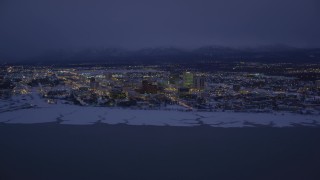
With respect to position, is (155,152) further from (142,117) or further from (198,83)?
(198,83)

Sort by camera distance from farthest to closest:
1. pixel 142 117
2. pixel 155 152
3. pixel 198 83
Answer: pixel 198 83 → pixel 142 117 → pixel 155 152

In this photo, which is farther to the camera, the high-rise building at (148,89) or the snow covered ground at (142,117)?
the high-rise building at (148,89)

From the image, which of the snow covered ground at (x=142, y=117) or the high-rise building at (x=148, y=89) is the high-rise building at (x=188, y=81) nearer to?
the high-rise building at (x=148, y=89)

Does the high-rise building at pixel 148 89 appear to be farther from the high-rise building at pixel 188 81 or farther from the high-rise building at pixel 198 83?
the high-rise building at pixel 188 81

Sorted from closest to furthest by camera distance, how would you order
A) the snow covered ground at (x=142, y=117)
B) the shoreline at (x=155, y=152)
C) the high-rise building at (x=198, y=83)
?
the shoreline at (x=155, y=152)
the snow covered ground at (x=142, y=117)
the high-rise building at (x=198, y=83)

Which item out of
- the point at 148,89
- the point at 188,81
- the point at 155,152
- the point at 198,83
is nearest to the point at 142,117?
the point at 155,152

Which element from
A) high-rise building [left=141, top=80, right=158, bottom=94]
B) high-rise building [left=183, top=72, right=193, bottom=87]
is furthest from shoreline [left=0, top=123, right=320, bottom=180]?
→ high-rise building [left=183, top=72, right=193, bottom=87]

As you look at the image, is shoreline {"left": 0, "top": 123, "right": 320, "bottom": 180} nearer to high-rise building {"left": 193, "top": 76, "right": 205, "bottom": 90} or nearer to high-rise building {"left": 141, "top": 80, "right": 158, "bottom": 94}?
high-rise building {"left": 141, "top": 80, "right": 158, "bottom": 94}

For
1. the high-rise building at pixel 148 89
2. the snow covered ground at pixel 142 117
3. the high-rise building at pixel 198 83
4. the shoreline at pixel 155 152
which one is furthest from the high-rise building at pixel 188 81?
the shoreline at pixel 155 152

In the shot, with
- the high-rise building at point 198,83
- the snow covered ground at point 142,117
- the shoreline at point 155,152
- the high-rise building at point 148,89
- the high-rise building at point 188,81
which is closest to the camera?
A: the shoreline at point 155,152

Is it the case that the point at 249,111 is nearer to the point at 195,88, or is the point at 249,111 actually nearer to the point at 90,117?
the point at 90,117
